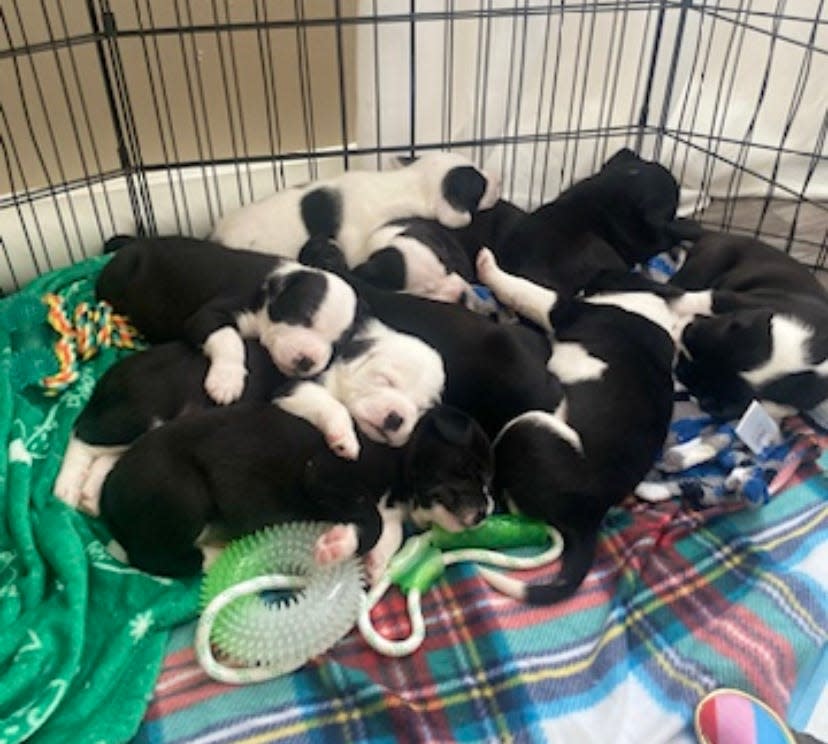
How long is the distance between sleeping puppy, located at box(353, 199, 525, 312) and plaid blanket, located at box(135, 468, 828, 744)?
69 centimetres

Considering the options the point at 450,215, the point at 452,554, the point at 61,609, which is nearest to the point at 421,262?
the point at 450,215

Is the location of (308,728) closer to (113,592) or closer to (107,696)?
(107,696)

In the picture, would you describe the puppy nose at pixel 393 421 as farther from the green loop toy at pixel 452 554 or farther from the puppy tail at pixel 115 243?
the puppy tail at pixel 115 243

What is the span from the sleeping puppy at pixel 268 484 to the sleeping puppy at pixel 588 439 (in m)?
0.09

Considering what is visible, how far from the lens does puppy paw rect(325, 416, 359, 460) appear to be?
1.36m

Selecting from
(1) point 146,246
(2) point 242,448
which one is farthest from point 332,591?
(1) point 146,246

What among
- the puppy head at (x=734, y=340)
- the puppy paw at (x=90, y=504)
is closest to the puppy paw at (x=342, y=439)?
the puppy paw at (x=90, y=504)

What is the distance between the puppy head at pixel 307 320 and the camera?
1.53 metres

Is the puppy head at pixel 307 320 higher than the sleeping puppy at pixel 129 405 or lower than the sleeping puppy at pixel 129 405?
higher

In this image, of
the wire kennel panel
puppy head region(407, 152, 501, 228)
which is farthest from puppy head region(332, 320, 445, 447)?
the wire kennel panel

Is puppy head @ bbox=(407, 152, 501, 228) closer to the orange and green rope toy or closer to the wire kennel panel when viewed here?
the wire kennel panel

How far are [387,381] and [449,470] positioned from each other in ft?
0.75

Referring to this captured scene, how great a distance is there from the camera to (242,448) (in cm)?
134

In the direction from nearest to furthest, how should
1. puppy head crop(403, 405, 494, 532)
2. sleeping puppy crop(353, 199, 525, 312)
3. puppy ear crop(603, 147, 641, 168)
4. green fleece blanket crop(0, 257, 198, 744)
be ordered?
green fleece blanket crop(0, 257, 198, 744) < puppy head crop(403, 405, 494, 532) < sleeping puppy crop(353, 199, 525, 312) < puppy ear crop(603, 147, 641, 168)
